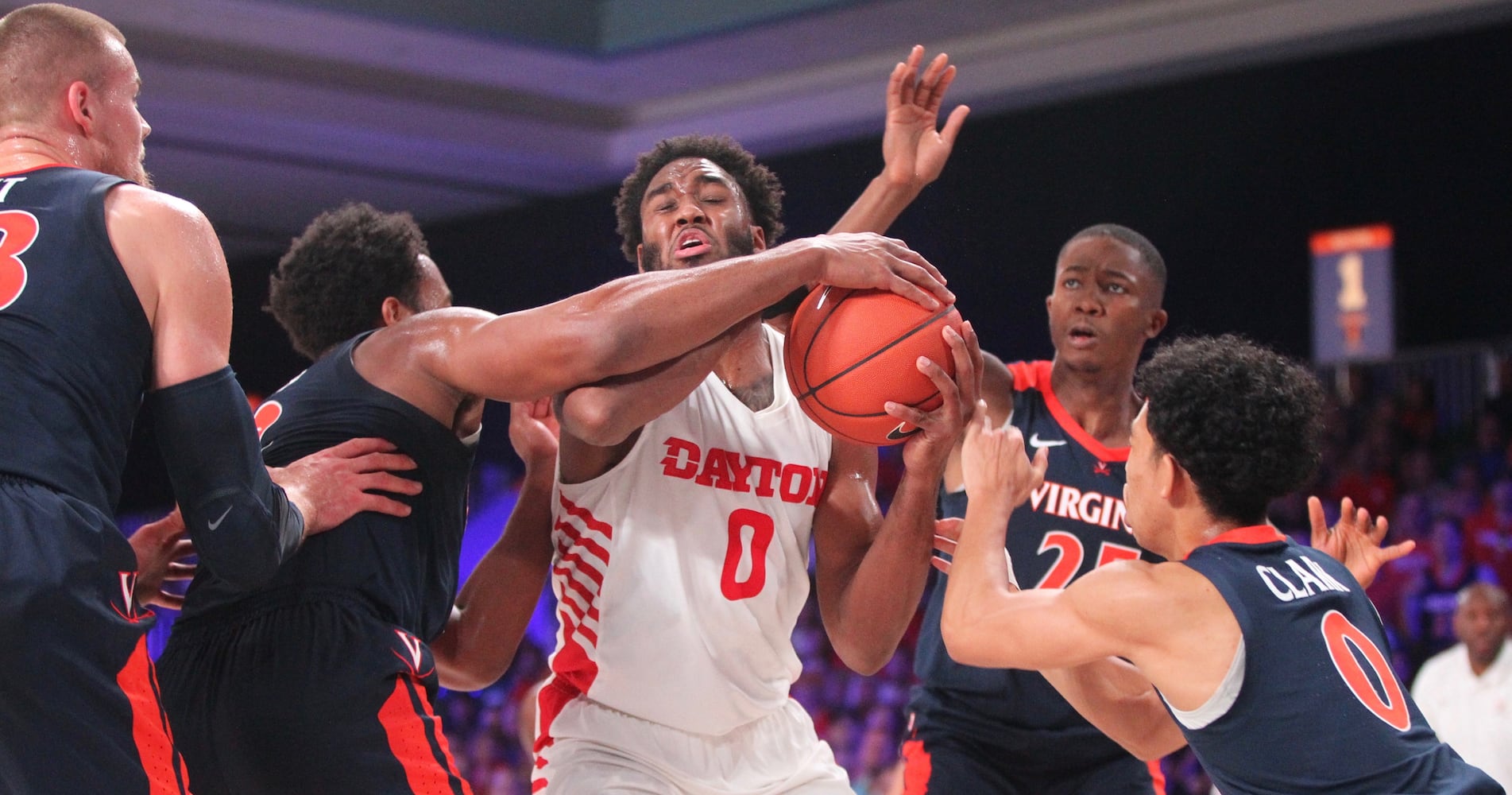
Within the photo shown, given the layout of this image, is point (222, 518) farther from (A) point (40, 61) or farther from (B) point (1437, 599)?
(B) point (1437, 599)

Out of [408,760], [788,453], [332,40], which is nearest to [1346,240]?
[332,40]

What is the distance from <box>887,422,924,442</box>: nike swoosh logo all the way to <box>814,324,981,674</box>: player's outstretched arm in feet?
0.05

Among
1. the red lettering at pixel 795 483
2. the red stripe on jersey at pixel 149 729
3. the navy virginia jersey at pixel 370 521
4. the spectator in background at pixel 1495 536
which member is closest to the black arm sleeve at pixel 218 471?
the red stripe on jersey at pixel 149 729

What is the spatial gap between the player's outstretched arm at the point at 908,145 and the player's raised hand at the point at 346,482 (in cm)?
163

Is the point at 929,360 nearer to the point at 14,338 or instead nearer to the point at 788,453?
the point at 788,453

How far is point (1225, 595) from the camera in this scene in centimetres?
279

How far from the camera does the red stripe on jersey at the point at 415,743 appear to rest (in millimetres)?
2887

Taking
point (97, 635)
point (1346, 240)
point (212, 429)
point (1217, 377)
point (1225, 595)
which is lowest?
point (97, 635)

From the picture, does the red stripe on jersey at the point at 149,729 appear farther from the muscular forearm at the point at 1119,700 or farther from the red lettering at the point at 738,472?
the muscular forearm at the point at 1119,700

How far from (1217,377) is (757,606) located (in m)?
1.20

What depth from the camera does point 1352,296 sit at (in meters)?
11.6

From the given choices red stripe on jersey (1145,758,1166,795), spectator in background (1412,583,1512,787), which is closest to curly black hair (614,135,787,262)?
red stripe on jersey (1145,758,1166,795)

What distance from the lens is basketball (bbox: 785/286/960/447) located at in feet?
10.1

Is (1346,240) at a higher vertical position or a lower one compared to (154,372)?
higher
